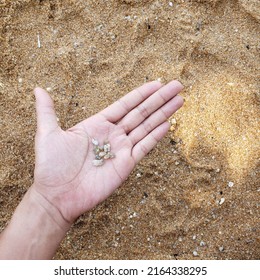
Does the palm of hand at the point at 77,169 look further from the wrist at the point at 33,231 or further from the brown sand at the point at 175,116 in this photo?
the brown sand at the point at 175,116

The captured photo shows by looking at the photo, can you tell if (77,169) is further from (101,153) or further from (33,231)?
(33,231)

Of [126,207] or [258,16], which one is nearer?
[126,207]

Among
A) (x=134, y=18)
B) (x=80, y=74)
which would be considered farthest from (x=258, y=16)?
(x=80, y=74)

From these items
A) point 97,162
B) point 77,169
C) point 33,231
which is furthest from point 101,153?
point 33,231

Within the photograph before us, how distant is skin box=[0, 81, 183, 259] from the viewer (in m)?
2.17

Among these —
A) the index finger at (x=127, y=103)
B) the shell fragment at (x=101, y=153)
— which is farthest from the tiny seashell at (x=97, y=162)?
the index finger at (x=127, y=103)

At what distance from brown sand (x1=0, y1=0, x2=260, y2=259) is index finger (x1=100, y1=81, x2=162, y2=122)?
0.29m

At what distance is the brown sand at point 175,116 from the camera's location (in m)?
2.52

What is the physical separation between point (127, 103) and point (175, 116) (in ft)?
1.34

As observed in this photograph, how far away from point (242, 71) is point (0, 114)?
160 cm

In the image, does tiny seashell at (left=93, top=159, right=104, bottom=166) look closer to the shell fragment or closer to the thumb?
the shell fragment

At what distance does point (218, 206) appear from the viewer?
2.54m

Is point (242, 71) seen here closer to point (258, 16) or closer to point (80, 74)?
point (258, 16)

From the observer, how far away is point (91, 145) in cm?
233
